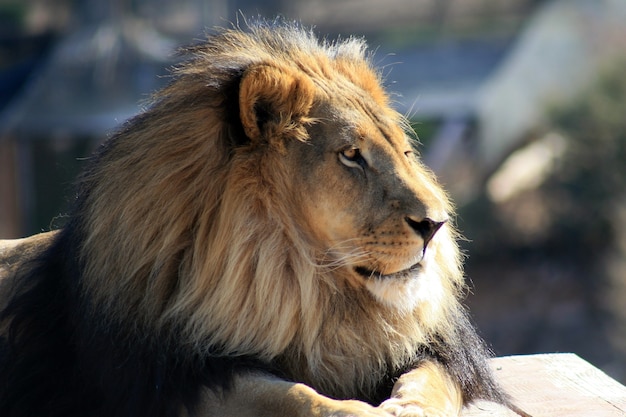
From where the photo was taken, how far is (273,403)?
7.34 ft

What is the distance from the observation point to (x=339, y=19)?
11.7m

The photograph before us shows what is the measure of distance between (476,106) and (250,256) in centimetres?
878

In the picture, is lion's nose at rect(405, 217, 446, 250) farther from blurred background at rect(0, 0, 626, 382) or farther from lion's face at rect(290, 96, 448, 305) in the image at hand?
blurred background at rect(0, 0, 626, 382)

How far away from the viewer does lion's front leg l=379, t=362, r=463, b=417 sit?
90.0 inches

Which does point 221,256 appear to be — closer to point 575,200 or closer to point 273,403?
point 273,403

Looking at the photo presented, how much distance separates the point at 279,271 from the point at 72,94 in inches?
345

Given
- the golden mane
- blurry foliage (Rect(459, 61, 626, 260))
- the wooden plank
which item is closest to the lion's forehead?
the golden mane

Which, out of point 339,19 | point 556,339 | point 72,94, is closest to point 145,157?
point 556,339

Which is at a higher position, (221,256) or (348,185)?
(348,185)

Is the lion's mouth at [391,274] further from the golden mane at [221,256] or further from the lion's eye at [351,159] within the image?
the lion's eye at [351,159]

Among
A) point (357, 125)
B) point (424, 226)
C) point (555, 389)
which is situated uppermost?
point (357, 125)

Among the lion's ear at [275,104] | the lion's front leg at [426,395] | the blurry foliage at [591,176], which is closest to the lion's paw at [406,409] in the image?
the lion's front leg at [426,395]

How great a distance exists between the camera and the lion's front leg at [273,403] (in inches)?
85.2

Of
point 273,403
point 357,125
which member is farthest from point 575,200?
point 273,403
